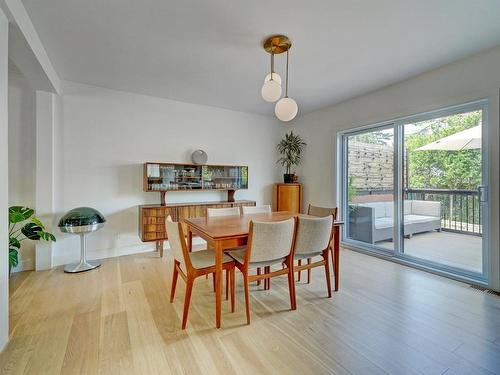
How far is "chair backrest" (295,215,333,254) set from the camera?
7.13 feet

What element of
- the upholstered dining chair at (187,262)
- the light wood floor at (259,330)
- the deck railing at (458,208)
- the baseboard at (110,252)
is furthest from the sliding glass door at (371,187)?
the baseboard at (110,252)

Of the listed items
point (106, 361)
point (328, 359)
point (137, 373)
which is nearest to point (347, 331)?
point (328, 359)

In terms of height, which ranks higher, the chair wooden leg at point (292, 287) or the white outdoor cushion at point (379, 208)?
the white outdoor cushion at point (379, 208)

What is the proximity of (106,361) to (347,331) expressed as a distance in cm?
172

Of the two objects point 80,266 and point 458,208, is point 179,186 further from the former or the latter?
point 458,208

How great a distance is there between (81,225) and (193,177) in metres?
1.71

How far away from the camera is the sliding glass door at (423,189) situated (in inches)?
108

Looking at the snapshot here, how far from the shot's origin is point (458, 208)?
2.91 metres

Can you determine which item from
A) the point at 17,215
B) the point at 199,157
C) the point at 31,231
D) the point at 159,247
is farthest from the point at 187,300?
the point at 199,157

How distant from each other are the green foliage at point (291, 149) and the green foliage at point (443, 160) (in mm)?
1925

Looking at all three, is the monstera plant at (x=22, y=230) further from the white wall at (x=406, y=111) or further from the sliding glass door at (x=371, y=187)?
the sliding glass door at (x=371, y=187)

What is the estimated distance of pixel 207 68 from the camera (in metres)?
2.91

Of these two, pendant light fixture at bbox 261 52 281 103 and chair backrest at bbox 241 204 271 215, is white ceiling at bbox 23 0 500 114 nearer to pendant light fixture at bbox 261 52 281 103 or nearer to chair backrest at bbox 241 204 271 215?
pendant light fixture at bbox 261 52 281 103

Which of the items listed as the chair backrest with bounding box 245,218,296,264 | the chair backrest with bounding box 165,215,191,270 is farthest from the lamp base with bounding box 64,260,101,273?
the chair backrest with bounding box 245,218,296,264
